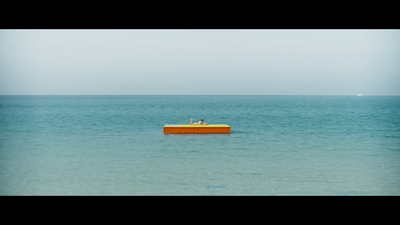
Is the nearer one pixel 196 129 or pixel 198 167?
pixel 198 167

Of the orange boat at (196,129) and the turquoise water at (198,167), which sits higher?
the orange boat at (196,129)

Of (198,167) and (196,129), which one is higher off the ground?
(196,129)

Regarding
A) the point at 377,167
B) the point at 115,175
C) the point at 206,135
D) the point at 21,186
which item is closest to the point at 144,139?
the point at 206,135

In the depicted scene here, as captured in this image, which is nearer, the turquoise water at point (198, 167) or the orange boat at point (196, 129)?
the turquoise water at point (198, 167)

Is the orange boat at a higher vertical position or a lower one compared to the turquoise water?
higher

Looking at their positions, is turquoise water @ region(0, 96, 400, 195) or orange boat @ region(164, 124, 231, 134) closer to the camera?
turquoise water @ region(0, 96, 400, 195)
